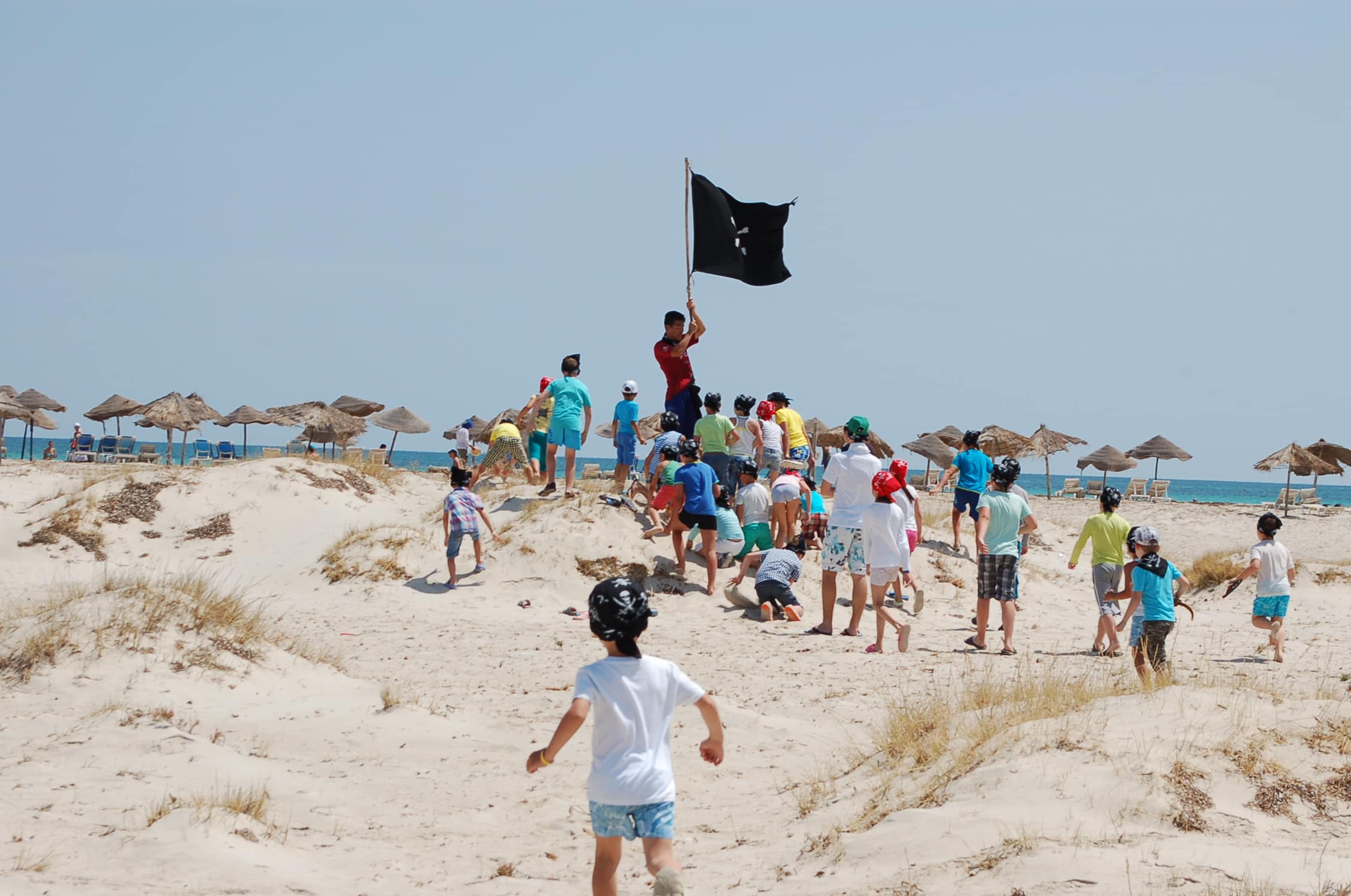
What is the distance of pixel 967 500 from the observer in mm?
14859

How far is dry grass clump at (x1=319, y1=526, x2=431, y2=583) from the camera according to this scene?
13.3 m

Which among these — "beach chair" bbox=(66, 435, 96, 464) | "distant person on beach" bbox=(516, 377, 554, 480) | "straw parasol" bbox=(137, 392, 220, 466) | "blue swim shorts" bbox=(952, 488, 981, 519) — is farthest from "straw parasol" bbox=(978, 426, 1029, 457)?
"beach chair" bbox=(66, 435, 96, 464)

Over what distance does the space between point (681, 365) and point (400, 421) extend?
Result: 23783 millimetres

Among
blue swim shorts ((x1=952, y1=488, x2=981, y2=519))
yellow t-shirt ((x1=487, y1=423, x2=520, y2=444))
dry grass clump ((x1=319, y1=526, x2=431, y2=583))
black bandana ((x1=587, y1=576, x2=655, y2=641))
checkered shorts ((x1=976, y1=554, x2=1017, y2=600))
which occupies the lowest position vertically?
dry grass clump ((x1=319, y1=526, x2=431, y2=583))

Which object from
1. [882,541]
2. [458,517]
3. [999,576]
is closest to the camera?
[882,541]

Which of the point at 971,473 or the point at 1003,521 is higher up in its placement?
the point at 971,473

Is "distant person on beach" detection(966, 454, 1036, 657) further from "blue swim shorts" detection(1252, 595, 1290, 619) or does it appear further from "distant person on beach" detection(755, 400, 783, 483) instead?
"distant person on beach" detection(755, 400, 783, 483)

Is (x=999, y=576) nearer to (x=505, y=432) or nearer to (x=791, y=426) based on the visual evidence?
(x=791, y=426)

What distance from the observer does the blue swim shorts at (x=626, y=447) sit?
14.2m

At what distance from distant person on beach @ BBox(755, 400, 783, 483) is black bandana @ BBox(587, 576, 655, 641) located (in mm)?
9998

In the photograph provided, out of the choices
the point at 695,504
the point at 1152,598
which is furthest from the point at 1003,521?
the point at 695,504

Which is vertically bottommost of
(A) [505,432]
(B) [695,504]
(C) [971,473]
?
(B) [695,504]

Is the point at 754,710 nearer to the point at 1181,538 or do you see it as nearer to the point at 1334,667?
the point at 1334,667

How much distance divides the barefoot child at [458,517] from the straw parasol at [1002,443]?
1704 cm
